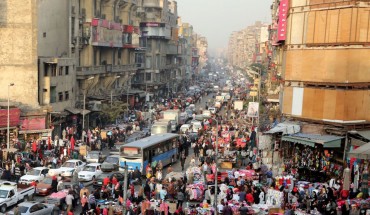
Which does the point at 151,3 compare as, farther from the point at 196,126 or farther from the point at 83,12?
the point at 196,126

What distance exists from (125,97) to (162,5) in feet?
98.8

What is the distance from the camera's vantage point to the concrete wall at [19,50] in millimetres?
46156

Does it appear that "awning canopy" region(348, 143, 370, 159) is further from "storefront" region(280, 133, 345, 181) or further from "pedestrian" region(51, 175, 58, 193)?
"pedestrian" region(51, 175, 58, 193)

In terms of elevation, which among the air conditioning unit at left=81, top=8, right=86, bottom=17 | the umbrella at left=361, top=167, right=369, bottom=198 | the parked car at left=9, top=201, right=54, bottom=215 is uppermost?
the air conditioning unit at left=81, top=8, right=86, bottom=17

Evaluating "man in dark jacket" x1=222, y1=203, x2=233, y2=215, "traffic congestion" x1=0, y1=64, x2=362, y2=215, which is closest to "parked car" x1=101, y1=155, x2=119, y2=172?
"traffic congestion" x1=0, y1=64, x2=362, y2=215

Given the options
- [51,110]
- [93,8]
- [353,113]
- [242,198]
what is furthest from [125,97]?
[242,198]

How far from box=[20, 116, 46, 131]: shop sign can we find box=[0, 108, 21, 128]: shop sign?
1225mm

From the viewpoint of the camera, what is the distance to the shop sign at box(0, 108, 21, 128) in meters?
40.2

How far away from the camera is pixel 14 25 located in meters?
46.3

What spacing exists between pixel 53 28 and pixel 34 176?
2949 cm

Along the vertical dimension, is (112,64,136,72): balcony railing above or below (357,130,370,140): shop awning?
above

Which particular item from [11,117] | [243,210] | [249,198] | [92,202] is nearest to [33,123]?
[11,117]

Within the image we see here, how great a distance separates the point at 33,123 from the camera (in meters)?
44.2

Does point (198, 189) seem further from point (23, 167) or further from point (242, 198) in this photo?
point (23, 167)
